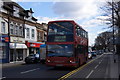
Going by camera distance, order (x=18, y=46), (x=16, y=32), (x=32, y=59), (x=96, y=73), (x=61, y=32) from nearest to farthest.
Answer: (x=96, y=73) → (x=61, y=32) → (x=32, y=59) → (x=18, y=46) → (x=16, y=32)

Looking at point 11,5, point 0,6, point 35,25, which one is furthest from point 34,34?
point 0,6

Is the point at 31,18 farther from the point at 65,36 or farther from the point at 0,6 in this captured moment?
the point at 65,36

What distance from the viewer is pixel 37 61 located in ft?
116

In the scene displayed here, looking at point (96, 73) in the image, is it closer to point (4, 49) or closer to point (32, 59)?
point (32, 59)

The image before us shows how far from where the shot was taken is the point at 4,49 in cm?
3556

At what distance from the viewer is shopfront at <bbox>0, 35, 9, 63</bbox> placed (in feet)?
113

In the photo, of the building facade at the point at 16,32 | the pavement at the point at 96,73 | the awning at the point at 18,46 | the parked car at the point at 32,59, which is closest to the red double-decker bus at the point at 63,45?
the pavement at the point at 96,73

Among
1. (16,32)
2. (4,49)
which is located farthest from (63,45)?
(16,32)

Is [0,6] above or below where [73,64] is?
above

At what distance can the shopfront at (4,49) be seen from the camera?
34.4 m

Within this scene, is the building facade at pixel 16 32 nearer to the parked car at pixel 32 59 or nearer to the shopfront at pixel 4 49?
the shopfront at pixel 4 49

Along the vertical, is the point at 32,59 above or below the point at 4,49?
below

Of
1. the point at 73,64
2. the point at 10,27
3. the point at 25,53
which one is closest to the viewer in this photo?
the point at 73,64

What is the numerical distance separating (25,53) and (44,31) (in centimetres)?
1426
